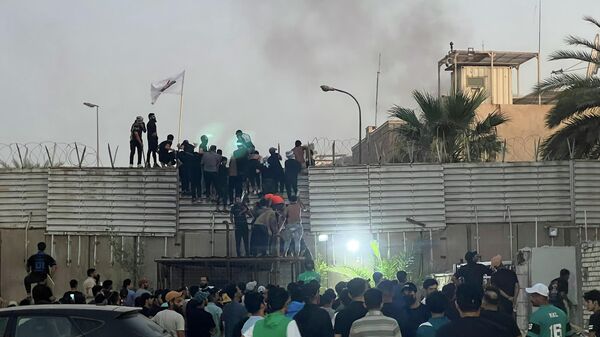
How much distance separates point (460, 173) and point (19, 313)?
60.1 feet

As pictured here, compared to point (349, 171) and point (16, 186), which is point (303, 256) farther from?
point (16, 186)

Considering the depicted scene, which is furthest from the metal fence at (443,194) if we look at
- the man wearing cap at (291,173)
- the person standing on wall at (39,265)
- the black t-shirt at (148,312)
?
the black t-shirt at (148,312)

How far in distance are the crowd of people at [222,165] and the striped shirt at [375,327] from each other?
656 inches

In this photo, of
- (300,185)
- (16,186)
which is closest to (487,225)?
(300,185)

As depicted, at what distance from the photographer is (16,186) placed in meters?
25.6

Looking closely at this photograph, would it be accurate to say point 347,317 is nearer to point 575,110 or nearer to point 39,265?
point 39,265

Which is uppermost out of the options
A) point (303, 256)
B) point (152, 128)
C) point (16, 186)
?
point (152, 128)

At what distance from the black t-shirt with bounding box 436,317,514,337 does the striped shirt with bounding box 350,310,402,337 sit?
82 cm

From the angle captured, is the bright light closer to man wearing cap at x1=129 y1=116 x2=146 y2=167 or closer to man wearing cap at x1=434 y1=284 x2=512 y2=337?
man wearing cap at x1=129 y1=116 x2=146 y2=167

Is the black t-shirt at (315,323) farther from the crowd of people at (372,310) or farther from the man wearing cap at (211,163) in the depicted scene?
the man wearing cap at (211,163)

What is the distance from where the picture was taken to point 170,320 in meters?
10.7

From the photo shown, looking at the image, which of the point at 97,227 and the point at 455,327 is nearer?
the point at 455,327

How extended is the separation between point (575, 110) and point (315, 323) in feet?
62.9

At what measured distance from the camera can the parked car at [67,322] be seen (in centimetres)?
815
